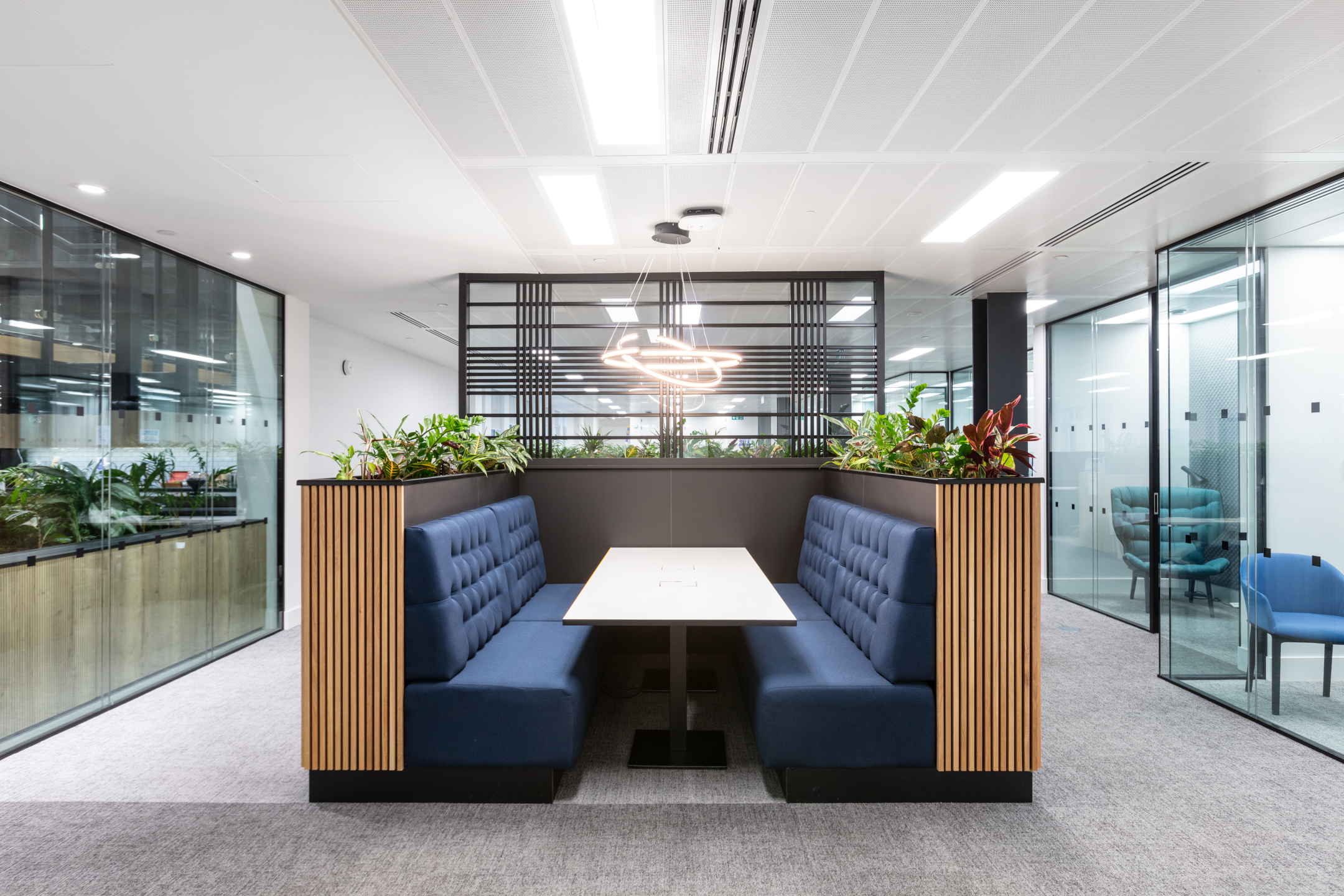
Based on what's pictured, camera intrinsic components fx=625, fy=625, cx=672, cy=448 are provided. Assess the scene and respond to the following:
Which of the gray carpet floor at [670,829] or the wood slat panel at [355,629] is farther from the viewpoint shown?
the wood slat panel at [355,629]

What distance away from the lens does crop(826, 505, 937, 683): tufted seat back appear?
8.56 ft

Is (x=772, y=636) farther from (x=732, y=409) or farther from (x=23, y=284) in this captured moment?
(x=23, y=284)

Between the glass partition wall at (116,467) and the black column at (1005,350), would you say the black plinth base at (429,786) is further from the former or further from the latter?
the black column at (1005,350)

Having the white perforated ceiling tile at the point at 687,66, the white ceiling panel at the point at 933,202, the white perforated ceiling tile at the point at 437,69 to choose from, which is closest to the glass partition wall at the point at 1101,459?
the white ceiling panel at the point at 933,202

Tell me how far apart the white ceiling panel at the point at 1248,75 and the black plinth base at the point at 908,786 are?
9.53ft

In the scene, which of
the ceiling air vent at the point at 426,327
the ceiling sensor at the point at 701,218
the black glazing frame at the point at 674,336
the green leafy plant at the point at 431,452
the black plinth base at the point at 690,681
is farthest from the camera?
the ceiling air vent at the point at 426,327

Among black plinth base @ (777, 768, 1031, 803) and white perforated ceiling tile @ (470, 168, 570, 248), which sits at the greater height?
white perforated ceiling tile @ (470, 168, 570, 248)

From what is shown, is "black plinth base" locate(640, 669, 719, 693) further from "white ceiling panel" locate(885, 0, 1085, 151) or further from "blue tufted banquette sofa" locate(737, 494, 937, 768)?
"white ceiling panel" locate(885, 0, 1085, 151)

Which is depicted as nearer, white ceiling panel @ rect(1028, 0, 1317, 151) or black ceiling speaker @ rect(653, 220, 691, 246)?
white ceiling panel @ rect(1028, 0, 1317, 151)

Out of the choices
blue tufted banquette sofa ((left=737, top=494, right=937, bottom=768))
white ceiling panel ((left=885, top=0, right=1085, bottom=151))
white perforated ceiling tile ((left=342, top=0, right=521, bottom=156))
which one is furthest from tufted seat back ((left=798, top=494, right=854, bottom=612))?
white perforated ceiling tile ((left=342, top=0, right=521, bottom=156))

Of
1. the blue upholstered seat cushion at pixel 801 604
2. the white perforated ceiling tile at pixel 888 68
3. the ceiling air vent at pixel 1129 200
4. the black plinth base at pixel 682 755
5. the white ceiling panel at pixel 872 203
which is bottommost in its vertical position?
the black plinth base at pixel 682 755

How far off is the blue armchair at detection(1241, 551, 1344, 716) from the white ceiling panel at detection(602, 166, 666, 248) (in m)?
4.09

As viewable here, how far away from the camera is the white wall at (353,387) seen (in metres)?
6.75

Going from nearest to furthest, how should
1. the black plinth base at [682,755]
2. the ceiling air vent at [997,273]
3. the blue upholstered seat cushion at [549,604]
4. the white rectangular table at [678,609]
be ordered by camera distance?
1. the white rectangular table at [678,609]
2. the black plinth base at [682,755]
3. the blue upholstered seat cushion at [549,604]
4. the ceiling air vent at [997,273]
